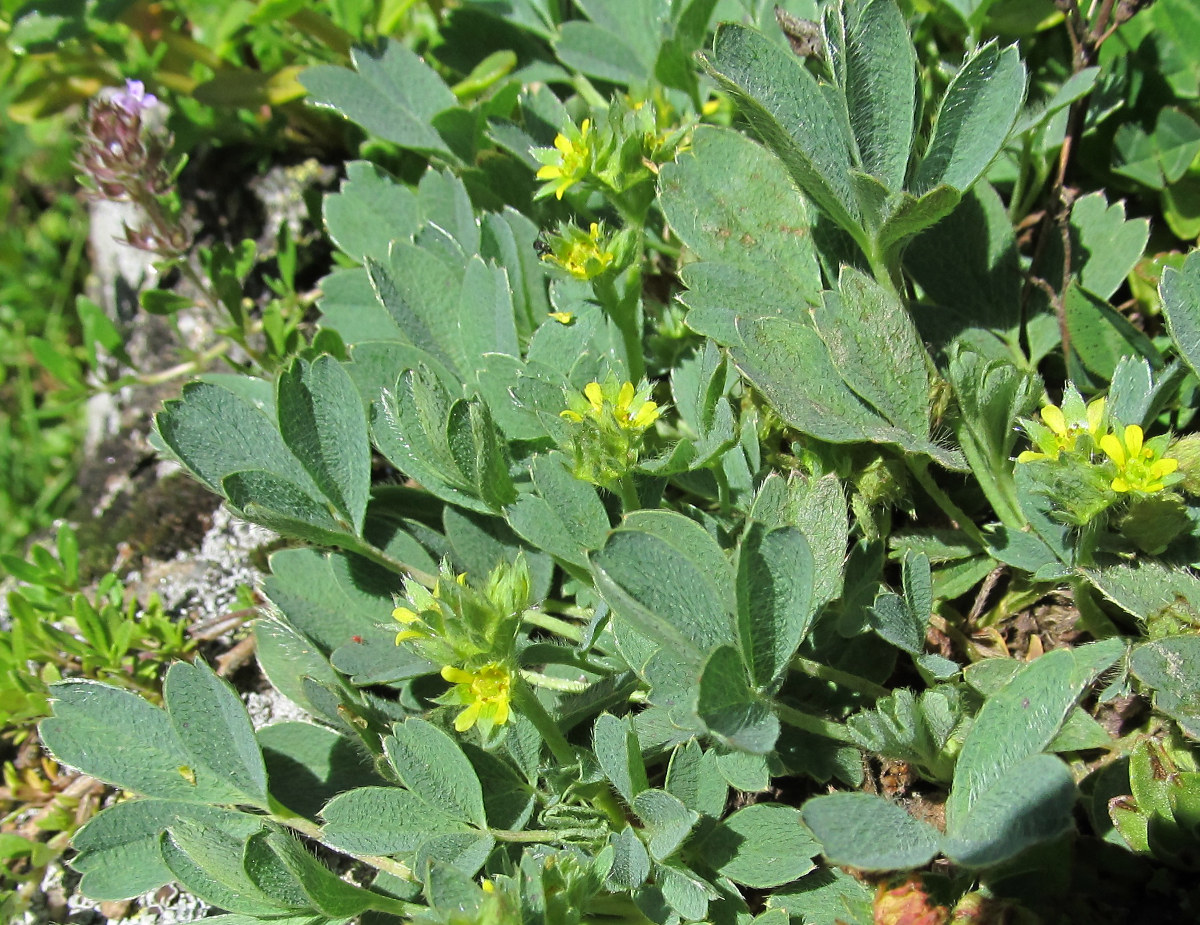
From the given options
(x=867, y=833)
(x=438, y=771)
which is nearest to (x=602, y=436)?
(x=438, y=771)

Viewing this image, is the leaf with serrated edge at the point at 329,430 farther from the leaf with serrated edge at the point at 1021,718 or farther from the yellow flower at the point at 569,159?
the leaf with serrated edge at the point at 1021,718

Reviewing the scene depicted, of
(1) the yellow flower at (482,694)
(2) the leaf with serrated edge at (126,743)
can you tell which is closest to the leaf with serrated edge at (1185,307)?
(1) the yellow flower at (482,694)

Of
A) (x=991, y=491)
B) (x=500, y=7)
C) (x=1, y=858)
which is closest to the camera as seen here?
(x=991, y=491)

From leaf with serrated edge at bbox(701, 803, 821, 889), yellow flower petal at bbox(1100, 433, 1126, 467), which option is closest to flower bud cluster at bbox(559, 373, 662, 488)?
leaf with serrated edge at bbox(701, 803, 821, 889)

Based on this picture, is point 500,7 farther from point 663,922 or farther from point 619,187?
point 663,922

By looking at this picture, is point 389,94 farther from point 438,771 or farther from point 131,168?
point 438,771

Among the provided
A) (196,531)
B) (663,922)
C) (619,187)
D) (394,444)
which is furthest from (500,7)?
(663,922)
